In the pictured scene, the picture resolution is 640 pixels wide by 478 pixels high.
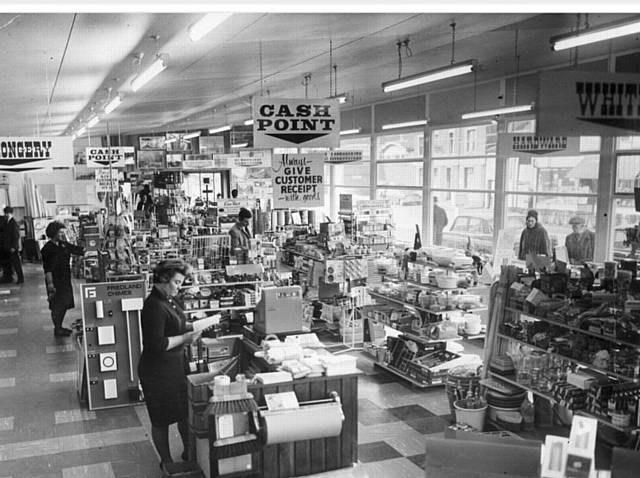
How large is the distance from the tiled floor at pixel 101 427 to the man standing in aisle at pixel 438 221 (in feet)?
23.0

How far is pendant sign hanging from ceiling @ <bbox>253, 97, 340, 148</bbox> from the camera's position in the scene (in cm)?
812

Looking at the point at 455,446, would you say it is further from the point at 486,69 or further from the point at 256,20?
the point at 486,69

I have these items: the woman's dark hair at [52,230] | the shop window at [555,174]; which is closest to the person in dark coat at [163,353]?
the woman's dark hair at [52,230]

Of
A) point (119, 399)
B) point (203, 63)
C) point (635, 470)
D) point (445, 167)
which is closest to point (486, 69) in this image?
point (445, 167)

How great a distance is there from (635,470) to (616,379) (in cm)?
262

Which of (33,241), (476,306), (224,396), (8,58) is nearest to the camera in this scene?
(224,396)

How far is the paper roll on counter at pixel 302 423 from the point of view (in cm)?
450

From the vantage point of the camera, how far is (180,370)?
5281 millimetres

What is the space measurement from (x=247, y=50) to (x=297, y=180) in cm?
219

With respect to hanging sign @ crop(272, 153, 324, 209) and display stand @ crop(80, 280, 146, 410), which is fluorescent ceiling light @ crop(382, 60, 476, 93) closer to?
hanging sign @ crop(272, 153, 324, 209)

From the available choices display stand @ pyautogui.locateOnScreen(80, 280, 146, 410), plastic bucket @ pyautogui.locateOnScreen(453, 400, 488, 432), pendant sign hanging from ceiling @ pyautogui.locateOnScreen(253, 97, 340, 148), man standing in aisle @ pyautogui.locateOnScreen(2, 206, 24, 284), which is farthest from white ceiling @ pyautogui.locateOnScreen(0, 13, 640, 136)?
plastic bucket @ pyautogui.locateOnScreen(453, 400, 488, 432)

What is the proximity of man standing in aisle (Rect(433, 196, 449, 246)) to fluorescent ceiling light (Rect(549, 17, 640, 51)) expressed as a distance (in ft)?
28.7

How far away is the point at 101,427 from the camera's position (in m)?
6.59

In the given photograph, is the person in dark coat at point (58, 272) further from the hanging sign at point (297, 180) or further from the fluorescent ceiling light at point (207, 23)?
the fluorescent ceiling light at point (207, 23)
